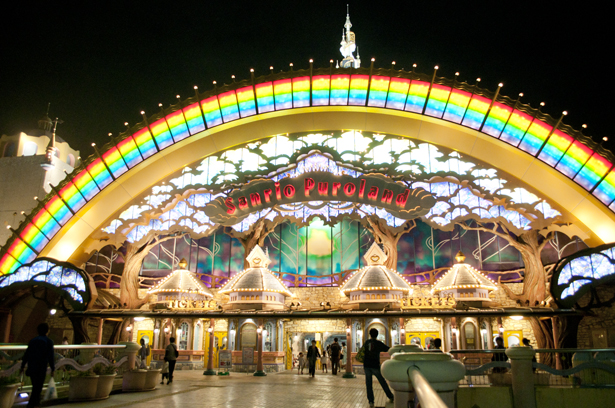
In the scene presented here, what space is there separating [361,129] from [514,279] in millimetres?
13953

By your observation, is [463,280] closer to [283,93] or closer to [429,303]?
[429,303]

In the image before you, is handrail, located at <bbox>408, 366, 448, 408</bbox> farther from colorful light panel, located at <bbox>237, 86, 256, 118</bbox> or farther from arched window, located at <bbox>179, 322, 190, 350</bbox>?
arched window, located at <bbox>179, 322, 190, 350</bbox>

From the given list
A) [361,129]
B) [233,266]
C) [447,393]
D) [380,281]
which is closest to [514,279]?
[380,281]

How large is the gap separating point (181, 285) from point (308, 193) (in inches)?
427

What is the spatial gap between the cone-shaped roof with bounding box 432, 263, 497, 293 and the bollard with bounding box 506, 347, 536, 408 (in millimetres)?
12794

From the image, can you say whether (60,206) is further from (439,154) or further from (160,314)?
(439,154)

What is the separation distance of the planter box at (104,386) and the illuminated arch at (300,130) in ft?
44.0

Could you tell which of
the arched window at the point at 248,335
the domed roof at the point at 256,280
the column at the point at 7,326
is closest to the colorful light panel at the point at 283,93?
the domed roof at the point at 256,280

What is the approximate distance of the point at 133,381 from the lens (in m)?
14.6

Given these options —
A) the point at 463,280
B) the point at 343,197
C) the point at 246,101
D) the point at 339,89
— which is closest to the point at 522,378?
the point at 343,197

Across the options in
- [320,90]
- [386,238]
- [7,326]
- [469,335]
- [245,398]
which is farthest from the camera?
[386,238]

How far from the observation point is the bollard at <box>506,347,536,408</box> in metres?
11.8

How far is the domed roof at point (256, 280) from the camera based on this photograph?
87.2 feet

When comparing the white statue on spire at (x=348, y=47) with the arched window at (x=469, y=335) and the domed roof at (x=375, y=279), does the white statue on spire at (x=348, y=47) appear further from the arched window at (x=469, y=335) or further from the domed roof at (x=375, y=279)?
the arched window at (x=469, y=335)
